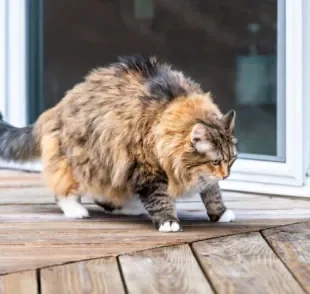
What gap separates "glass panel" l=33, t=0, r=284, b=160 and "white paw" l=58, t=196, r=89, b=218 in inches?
32.9

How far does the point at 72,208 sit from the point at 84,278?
83 centimetres

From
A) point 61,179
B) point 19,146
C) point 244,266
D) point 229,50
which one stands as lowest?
point 244,266

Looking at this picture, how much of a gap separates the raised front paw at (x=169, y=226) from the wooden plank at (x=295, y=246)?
28 centimetres

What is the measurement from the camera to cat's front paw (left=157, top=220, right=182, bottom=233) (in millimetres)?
2494

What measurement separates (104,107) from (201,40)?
0.82 meters

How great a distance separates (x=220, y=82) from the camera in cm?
333

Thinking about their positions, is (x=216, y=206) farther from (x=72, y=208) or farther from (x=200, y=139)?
(x=72, y=208)

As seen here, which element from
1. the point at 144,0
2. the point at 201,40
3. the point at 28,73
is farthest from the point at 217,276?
the point at 28,73

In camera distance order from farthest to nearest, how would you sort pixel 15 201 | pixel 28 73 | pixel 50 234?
pixel 28 73 → pixel 15 201 → pixel 50 234

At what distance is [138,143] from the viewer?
2539 mm

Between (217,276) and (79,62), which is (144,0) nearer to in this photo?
(79,62)

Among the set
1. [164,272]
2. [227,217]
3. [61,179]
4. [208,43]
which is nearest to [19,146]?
[61,179]

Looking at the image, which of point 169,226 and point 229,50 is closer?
point 169,226

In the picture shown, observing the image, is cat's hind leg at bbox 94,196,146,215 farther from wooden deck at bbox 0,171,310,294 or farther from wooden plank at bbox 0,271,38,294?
wooden plank at bbox 0,271,38,294
